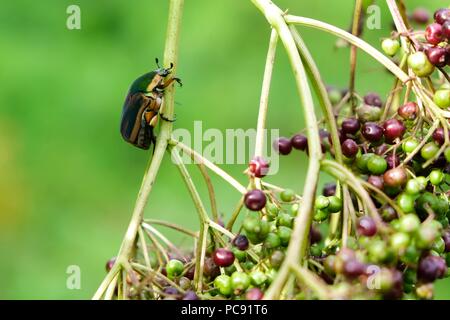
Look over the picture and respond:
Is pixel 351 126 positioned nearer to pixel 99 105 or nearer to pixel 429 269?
pixel 429 269

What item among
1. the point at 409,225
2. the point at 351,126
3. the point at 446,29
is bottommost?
the point at 409,225

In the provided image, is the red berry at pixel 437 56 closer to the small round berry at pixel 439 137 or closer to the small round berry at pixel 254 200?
the small round berry at pixel 439 137

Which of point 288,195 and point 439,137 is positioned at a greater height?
point 439,137

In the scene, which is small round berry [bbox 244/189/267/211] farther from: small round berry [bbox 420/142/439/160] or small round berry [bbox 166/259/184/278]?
small round berry [bbox 420/142/439/160]

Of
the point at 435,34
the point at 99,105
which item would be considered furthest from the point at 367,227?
the point at 99,105

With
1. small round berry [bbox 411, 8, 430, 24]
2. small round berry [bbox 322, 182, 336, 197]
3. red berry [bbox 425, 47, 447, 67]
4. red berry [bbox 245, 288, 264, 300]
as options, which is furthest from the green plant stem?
small round berry [bbox 411, 8, 430, 24]

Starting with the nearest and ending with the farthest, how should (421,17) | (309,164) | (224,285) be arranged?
(309,164) < (224,285) < (421,17)

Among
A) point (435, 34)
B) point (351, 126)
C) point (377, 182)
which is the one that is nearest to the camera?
point (377, 182)
